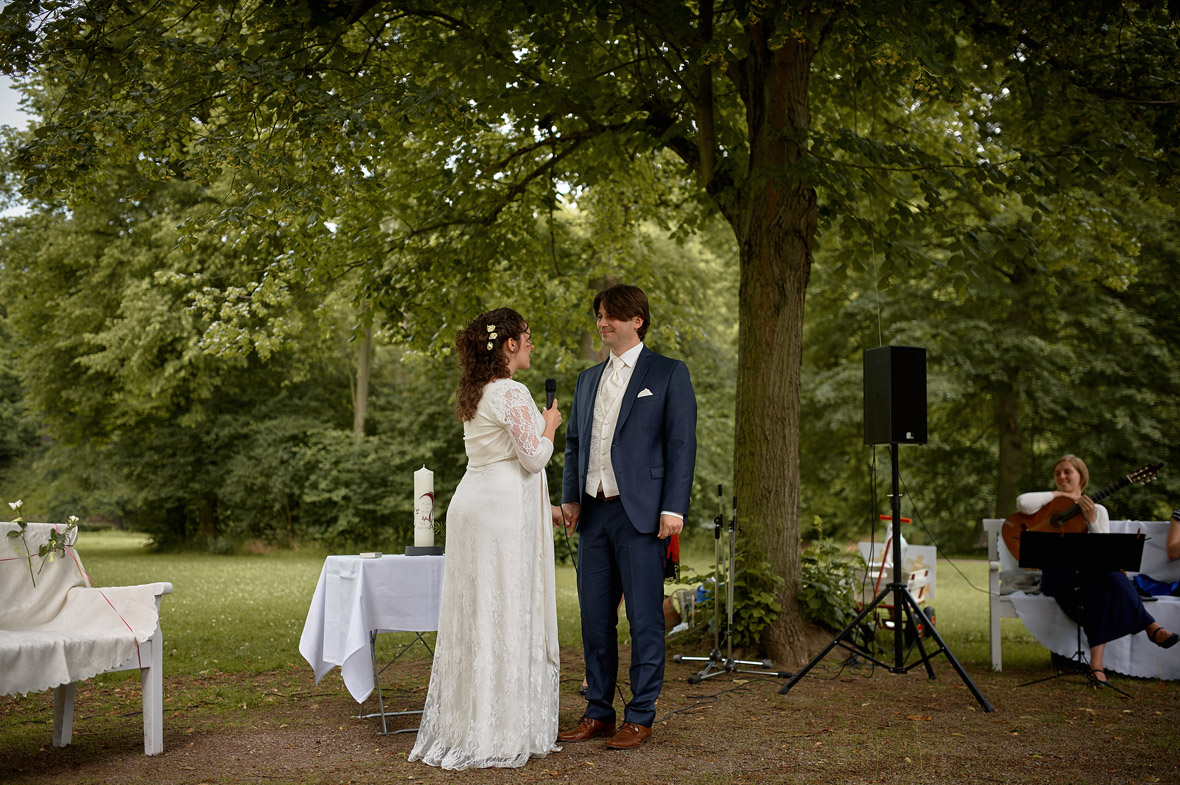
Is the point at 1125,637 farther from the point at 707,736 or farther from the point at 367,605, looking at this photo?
the point at 367,605

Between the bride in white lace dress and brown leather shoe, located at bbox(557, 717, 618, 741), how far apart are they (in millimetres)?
211

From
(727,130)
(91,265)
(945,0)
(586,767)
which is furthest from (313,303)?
(586,767)

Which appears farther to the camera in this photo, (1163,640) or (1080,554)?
(1163,640)

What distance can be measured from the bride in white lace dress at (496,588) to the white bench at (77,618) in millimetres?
1217

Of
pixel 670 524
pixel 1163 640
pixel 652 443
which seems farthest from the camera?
pixel 1163 640

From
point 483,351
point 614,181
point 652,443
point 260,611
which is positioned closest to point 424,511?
point 483,351

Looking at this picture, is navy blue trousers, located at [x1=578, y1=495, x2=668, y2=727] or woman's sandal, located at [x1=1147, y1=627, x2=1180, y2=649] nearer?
navy blue trousers, located at [x1=578, y1=495, x2=668, y2=727]

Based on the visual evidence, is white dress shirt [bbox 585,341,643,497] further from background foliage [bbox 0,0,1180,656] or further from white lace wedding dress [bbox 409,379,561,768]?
background foliage [bbox 0,0,1180,656]

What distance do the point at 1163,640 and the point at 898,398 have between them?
2449 millimetres

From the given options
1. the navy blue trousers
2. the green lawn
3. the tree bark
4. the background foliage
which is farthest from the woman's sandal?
the tree bark

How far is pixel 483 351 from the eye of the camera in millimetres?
4199

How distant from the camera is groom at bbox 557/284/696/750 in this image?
4.24 m

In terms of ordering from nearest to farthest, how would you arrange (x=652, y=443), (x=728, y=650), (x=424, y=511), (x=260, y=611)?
(x=652, y=443) → (x=424, y=511) → (x=728, y=650) → (x=260, y=611)

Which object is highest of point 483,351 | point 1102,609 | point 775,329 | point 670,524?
point 775,329
